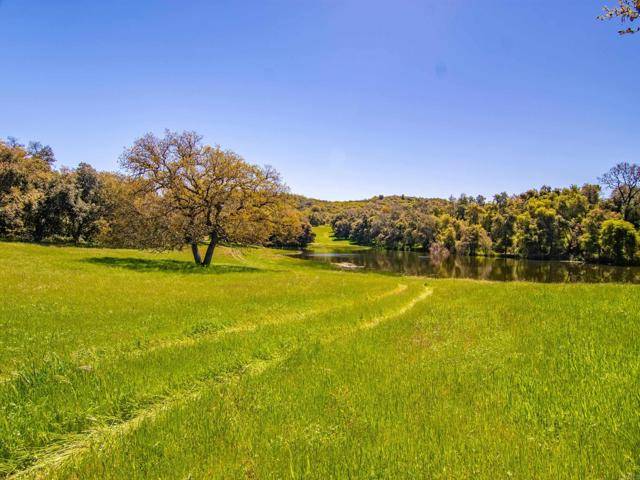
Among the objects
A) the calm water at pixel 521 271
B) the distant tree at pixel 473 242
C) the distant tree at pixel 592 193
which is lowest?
the calm water at pixel 521 271

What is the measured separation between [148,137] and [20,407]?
38110 mm

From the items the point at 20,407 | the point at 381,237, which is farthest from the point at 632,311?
the point at 381,237

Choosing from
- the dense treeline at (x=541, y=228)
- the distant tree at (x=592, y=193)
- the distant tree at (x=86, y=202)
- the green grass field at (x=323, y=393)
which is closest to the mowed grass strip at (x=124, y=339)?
the green grass field at (x=323, y=393)

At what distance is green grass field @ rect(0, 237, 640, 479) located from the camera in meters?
5.74

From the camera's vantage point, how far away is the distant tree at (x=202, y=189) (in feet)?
133

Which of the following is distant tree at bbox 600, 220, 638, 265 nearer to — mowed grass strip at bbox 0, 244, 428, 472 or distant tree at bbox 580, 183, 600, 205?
distant tree at bbox 580, 183, 600, 205

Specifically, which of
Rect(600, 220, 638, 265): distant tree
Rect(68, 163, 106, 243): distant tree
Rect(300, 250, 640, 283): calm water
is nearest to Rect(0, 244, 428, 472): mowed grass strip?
Rect(68, 163, 106, 243): distant tree

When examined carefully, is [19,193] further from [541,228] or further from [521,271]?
[541,228]

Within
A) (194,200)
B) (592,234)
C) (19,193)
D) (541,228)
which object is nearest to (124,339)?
A: (194,200)

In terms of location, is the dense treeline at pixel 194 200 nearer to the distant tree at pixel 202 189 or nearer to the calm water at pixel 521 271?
the distant tree at pixel 202 189

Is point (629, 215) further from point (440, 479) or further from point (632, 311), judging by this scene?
point (440, 479)

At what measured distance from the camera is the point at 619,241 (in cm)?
8706

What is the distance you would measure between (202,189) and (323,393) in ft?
124

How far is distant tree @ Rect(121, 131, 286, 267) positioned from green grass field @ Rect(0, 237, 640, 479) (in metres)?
24.4
